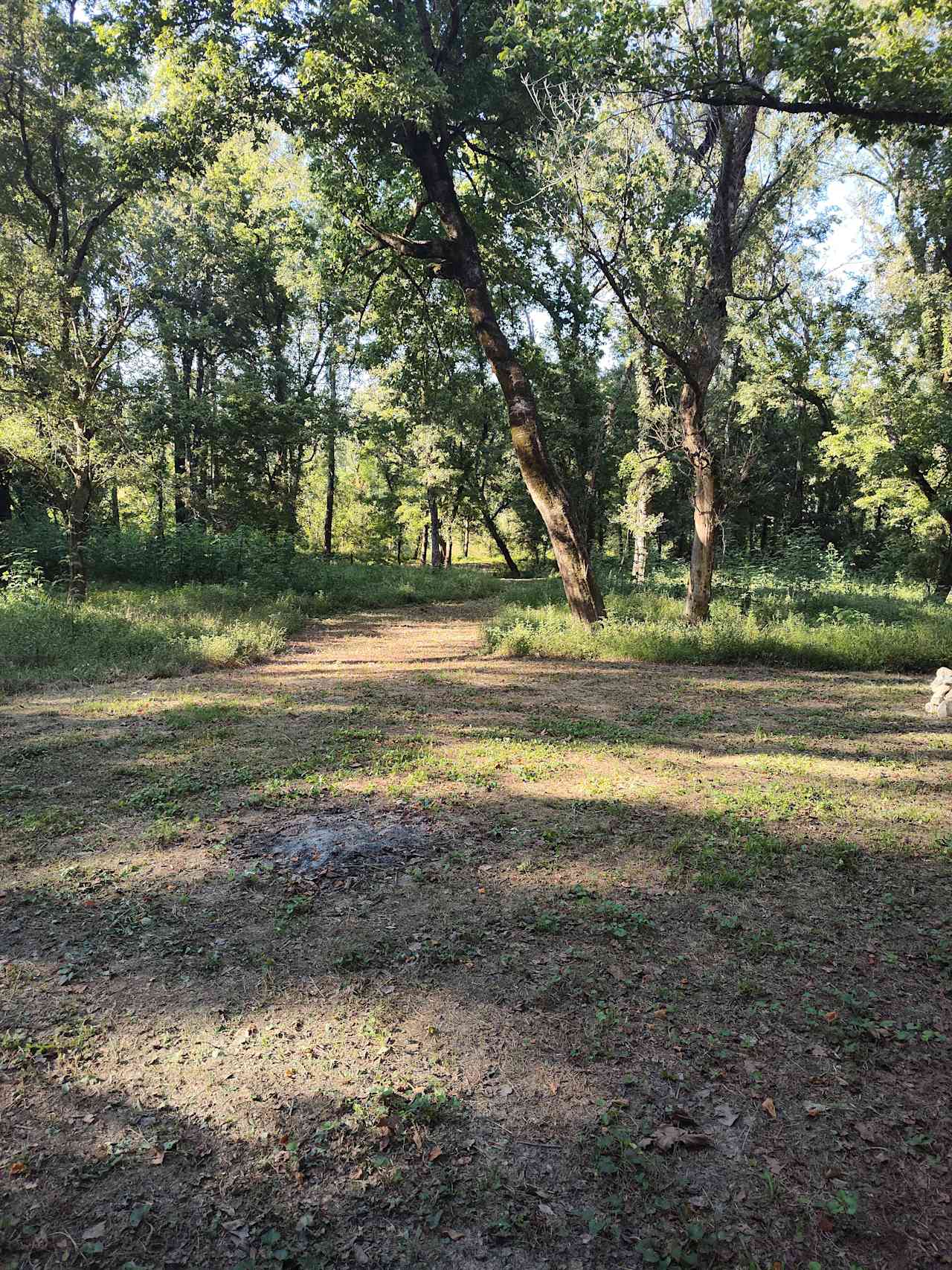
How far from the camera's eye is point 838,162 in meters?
13.2

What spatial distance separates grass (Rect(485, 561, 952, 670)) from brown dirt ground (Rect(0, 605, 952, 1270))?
4549mm

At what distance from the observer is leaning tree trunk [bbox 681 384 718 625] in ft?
36.2

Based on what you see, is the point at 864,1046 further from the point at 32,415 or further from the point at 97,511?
the point at 97,511

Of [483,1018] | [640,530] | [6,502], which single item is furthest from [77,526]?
[640,530]

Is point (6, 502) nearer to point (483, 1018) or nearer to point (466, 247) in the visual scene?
point (466, 247)

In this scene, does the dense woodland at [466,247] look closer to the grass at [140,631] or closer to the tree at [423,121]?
the tree at [423,121]

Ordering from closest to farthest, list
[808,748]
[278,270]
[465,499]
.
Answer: [808,748]
[278,270]
[465,499]

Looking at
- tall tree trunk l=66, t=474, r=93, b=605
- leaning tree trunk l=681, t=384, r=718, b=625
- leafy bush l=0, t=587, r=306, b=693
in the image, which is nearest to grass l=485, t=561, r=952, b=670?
leaning tree trunk l=681, t=384, r=718, b=625

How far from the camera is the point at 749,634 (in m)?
10.1

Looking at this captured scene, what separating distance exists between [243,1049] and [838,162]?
55.7 ft

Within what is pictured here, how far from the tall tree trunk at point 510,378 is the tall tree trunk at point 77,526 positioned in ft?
24.4

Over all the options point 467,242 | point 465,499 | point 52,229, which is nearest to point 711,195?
point 467,242

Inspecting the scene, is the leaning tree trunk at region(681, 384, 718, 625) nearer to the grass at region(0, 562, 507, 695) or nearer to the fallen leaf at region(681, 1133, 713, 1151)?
the grass at region(0, 562, 507, 695)

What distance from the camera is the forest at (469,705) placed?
2055mm
